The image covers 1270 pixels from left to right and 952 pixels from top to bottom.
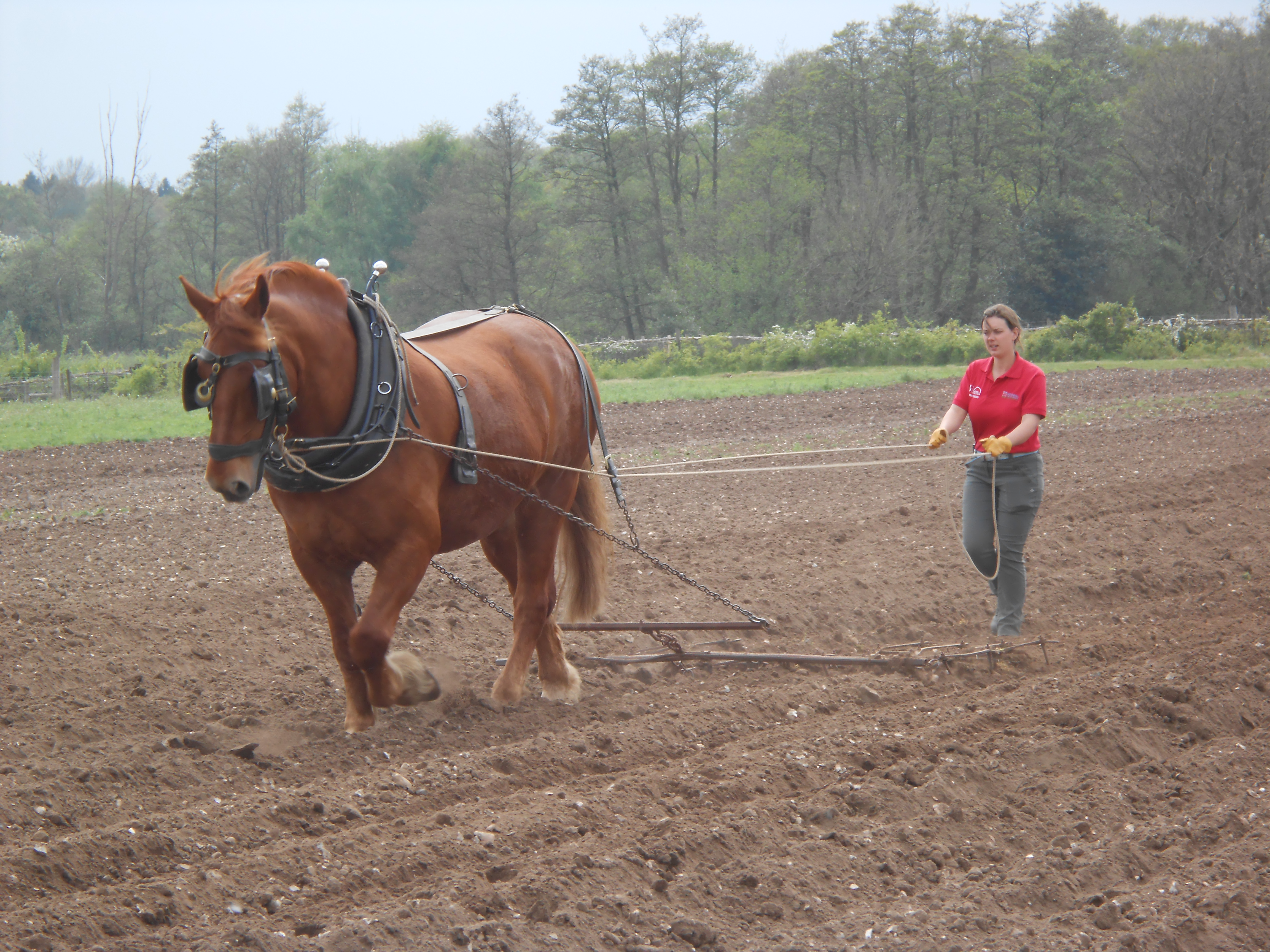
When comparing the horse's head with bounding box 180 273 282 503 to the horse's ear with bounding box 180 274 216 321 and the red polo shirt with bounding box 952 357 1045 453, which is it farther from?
the red polo shirt with bounding box 952 357 1045 453

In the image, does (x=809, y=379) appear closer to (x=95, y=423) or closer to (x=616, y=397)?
(x=616, y=397)

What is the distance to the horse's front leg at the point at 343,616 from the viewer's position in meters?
4.25

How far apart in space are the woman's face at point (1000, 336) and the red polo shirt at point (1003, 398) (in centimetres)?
8

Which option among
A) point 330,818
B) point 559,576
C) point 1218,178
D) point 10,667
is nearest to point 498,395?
point 559,576

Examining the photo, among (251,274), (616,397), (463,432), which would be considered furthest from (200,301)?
(616,397)

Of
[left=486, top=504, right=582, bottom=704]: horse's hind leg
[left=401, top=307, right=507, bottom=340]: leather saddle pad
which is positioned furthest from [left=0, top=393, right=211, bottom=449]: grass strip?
[left=486, top=504, right=582, bottom=704]: horse's hind leg

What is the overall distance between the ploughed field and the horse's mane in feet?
6.19

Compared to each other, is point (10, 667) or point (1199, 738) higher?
point (10, 667)

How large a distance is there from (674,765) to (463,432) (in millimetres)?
1672

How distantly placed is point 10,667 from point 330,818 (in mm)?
2706

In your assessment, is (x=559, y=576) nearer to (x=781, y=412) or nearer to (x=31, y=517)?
(x=31, y=517)

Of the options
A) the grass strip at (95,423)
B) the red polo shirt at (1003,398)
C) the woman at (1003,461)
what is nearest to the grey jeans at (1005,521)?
the woman at (1003,461)

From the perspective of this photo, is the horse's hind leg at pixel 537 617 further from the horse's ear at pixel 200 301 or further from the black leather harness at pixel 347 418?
the horse's ear at pixel 200 301

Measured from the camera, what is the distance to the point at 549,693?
5234 millimetres
